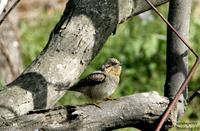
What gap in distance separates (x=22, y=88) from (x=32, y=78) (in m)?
0.07

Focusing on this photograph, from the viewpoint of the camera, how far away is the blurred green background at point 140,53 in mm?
7152

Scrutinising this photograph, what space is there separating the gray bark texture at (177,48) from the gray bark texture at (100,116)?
0.42m

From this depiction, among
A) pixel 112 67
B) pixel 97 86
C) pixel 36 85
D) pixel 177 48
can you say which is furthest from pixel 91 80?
pixel 36 85

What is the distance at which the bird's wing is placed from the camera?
141 inches

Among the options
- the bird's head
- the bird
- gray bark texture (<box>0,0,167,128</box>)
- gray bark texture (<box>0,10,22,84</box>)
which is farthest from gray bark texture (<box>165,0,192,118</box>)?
gray bark texture (<box>0,10,22,84</box>)

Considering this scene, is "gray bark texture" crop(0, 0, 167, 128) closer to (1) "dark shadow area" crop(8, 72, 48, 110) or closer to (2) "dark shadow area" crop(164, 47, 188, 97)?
(1) "dark shadow area" crop(8, 72, 48, 110)

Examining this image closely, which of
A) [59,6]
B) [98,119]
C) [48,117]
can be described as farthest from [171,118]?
[59,6]

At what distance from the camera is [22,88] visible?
2.88 m

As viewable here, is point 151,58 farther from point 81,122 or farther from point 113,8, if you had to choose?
point 81,122

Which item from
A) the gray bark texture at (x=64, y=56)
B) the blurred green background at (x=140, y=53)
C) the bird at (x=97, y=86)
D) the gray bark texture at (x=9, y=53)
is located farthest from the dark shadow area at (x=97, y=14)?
the blurred green background at (x=140, y=53)

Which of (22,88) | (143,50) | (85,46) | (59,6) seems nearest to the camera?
(22,88)

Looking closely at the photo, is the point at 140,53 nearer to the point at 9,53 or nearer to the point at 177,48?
the point at 9,53

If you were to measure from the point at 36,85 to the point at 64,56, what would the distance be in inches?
7.5

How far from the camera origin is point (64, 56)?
302cm
